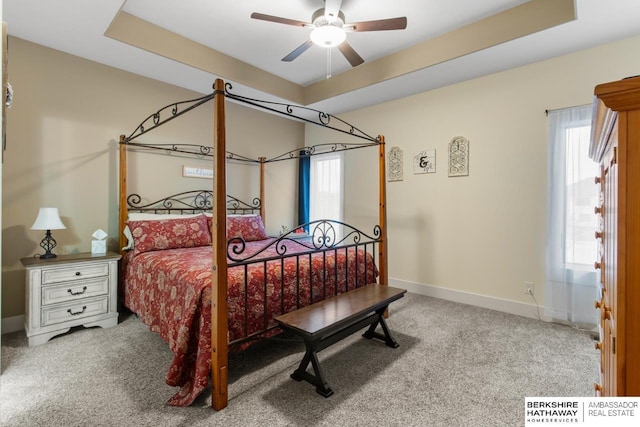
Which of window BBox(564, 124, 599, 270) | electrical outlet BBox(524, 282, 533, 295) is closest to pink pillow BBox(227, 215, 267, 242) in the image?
electrical outlet BBox(524, 282, 533, 295)

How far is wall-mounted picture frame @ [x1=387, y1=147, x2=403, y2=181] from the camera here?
4148 mm

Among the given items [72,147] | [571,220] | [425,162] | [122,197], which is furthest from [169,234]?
[571,220]

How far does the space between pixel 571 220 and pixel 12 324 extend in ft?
17.2

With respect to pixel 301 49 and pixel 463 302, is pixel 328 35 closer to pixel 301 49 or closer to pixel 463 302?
pixel 301 49

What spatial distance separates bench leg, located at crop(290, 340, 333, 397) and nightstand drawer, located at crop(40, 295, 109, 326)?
6.59 ft

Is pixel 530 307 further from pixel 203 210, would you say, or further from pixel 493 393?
pixel 203 210

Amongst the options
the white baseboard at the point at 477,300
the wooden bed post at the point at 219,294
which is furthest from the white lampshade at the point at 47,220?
the white baseboard at the point at 477,300

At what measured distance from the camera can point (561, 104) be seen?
9.68ft

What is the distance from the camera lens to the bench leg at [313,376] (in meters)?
1.88

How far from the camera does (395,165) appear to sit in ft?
13.8

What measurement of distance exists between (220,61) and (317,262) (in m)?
2.59

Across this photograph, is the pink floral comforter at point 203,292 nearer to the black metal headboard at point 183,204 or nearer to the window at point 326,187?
the black metal headboard at point 183,204

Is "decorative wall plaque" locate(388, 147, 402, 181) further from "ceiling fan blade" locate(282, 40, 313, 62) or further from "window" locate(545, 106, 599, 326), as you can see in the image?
"ceiling fan blade" locate(282, 40, 313, 62)

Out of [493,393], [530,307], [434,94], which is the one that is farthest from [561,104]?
[493,393]
